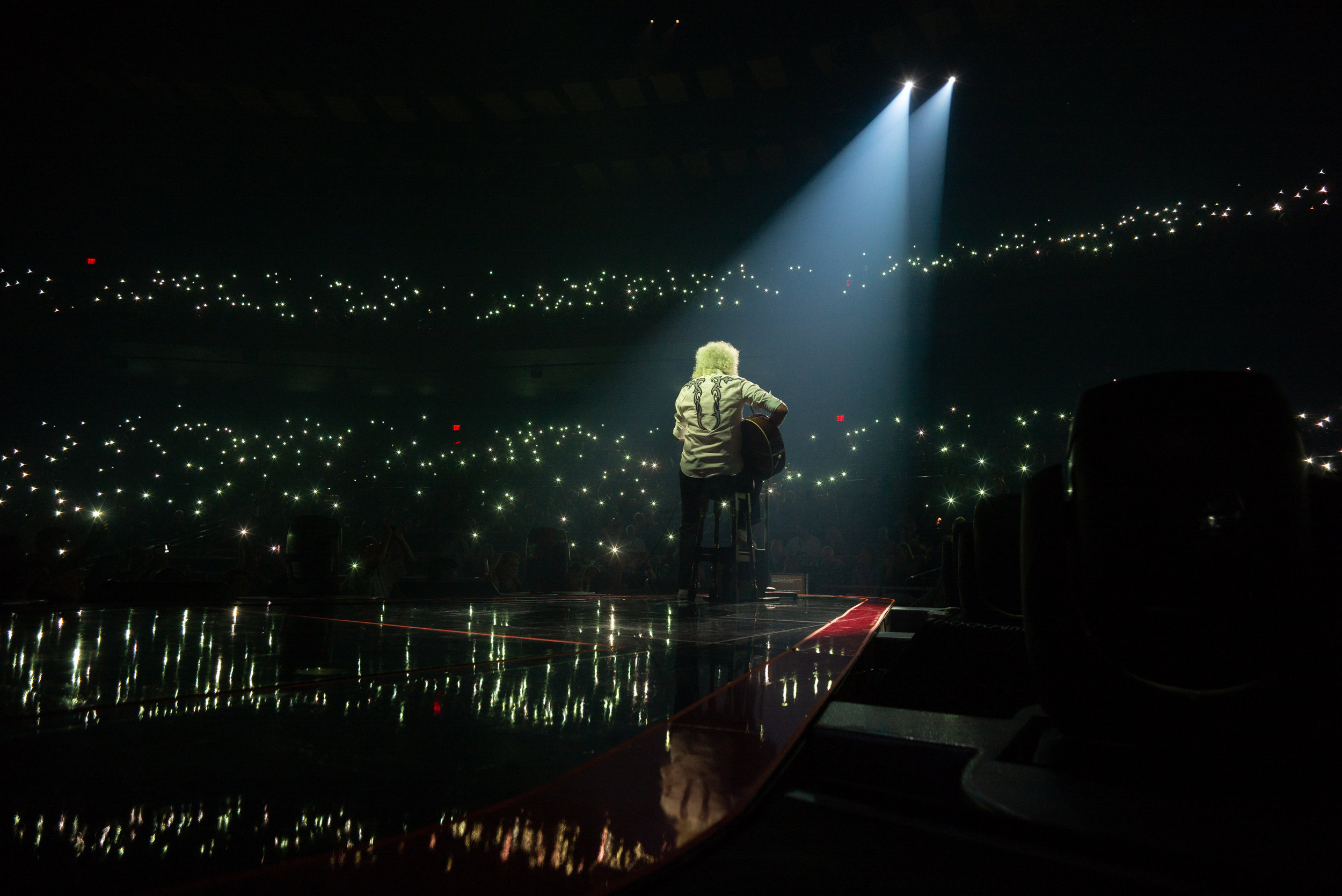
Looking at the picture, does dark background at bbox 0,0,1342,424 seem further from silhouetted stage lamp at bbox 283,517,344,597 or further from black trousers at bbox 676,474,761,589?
silhouetted stage lamp at bbox 283,517,344,597

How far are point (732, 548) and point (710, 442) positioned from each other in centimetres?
73

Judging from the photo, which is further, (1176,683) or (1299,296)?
(1299,296)

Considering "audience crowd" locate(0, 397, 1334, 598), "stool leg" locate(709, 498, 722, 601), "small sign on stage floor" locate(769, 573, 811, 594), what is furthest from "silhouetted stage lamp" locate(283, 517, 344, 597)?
"small sign on stage floor" locate(769, 573, 811, 594)

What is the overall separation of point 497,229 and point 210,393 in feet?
26.4

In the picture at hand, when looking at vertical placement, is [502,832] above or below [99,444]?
below

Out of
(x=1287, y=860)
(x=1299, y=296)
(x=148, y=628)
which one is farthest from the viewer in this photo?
(x=1299, y=296)

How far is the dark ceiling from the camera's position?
9938 millimetres

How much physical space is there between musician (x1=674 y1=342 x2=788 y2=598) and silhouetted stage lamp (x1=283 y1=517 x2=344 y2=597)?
2808mm

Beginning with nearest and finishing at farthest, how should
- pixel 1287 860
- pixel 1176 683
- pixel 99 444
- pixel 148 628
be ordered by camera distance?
pixel 1287 860 → pixel 1176 683 → pixel 148 628 → pixel 99 444

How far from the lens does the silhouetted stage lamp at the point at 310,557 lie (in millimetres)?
4625

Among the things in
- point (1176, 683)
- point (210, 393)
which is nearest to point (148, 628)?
Answer: point (1176, 683)

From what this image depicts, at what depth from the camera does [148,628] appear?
7.16 feet

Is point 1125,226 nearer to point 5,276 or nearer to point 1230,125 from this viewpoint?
point 1230,125

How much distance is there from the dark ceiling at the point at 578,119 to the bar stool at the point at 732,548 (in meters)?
9.94
